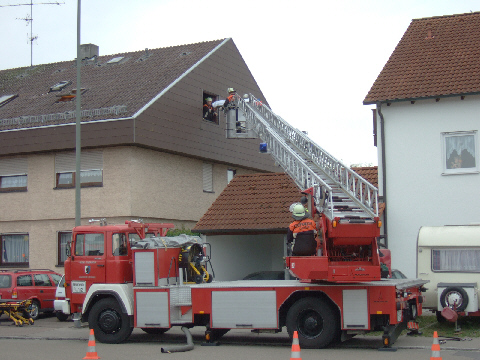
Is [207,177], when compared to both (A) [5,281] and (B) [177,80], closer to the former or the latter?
(B) [177,80]

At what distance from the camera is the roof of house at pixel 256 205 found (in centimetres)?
2233

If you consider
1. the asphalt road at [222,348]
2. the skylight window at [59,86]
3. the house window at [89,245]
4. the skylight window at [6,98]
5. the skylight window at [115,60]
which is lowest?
the asphalt road at [222,348]

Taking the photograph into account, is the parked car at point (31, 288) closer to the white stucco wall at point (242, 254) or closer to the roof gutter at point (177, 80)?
the white stucco wall at point (242, 254)

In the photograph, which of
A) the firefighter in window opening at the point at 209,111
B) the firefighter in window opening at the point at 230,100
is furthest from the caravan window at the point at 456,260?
the firefighter in window opening at the point at 209,111

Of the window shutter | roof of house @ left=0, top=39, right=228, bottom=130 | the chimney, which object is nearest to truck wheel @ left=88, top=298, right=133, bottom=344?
roof of house @ left=0, top=39, right=228, bottom=130

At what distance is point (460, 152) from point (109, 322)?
37.1ft

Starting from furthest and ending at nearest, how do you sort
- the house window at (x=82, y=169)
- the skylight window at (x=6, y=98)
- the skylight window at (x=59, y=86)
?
the skylight window at (x=6, y=98) → the skylight window at (x=59, y=86) → the house window at (x=82, y=169)

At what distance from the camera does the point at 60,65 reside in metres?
34.0

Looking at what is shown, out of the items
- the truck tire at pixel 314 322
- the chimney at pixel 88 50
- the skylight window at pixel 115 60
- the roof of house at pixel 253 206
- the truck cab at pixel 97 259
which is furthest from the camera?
the chimney at pixel 88 50

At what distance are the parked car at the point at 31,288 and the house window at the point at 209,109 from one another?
36.6ft

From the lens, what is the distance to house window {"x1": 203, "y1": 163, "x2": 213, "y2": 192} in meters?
30.0

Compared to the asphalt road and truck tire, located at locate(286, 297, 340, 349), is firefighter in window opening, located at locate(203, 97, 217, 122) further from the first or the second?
truck tire, located at locate(286, 297, 340, 349)

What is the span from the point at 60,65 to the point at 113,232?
21.3 meters

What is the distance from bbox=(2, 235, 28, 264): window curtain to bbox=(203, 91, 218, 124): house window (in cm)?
894
